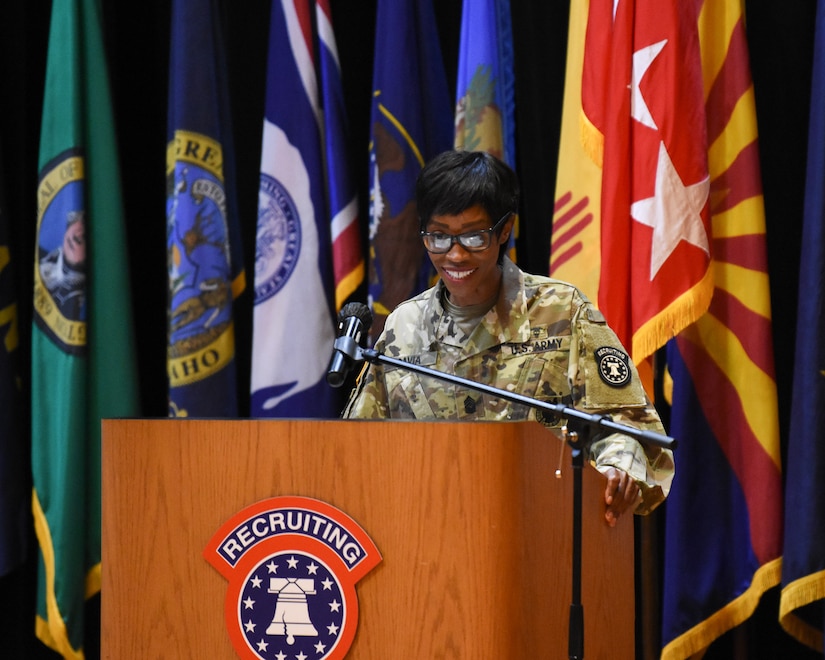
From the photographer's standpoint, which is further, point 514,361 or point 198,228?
point 198,228

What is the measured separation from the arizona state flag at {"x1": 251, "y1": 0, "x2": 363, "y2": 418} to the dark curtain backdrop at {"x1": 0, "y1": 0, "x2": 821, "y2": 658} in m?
0.11

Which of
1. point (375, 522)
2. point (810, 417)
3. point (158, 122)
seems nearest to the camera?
point (375, 522)

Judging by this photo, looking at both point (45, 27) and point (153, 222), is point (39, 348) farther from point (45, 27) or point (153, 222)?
point (45, 27)

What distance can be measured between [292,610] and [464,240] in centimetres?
88

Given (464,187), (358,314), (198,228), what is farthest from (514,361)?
(198,228)

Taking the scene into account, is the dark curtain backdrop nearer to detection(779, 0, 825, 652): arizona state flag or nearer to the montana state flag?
the montana state flag

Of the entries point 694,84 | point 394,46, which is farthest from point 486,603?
point 394,46

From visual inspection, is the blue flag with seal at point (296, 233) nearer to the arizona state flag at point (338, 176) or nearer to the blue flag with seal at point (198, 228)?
the arizona state flag at point (338, 176)

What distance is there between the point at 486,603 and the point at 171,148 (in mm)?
→ 2430

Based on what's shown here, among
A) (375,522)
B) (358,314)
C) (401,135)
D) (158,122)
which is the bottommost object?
(375,522)

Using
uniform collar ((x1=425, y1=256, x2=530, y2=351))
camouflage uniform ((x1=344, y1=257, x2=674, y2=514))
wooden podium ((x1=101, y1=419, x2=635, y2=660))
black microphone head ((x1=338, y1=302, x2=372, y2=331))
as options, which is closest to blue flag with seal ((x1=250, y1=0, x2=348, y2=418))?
camouflage uniform ((x1=344, y1=257, x2=674, y2=514))

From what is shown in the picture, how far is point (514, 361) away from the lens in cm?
221

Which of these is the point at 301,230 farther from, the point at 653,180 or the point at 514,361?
the point at 514,361

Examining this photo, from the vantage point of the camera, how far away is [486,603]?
1399 mm
